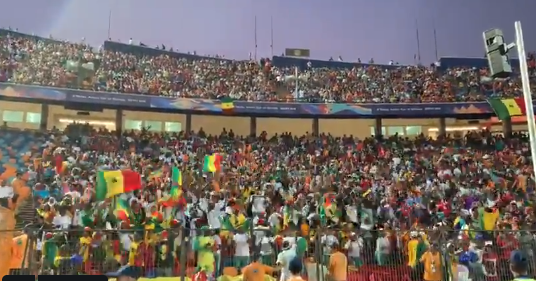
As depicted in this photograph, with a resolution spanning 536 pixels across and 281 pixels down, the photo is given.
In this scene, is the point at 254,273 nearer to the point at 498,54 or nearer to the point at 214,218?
the point at 498,54

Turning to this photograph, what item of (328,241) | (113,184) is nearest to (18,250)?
(328,241)

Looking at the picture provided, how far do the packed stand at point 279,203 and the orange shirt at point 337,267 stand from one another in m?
0.04

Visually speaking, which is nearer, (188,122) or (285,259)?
(285,259)

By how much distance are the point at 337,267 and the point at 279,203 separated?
28.1 feet

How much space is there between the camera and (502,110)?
27703mm

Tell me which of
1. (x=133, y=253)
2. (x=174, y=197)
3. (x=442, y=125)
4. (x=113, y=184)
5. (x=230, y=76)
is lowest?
(x=133, y=253)

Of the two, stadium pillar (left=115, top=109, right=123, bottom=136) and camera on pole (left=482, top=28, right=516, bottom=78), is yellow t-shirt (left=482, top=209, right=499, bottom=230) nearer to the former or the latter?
camera on pole (left=482, top=28, right=516, bottom=78)

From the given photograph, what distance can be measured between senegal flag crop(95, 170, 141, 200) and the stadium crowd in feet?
1.06

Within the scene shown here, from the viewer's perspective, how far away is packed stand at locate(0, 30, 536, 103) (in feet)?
87.8

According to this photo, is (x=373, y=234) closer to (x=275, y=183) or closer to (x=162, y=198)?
(x=162, y=198)

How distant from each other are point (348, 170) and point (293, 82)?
10795 millimetres

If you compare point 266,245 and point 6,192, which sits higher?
point 6,192

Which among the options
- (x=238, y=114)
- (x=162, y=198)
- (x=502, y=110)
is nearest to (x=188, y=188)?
(x=162, y=198)

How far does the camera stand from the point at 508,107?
2773cm
